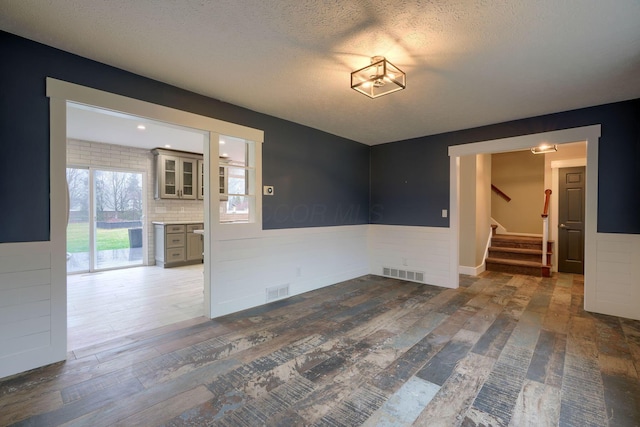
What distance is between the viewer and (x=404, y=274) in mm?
5242

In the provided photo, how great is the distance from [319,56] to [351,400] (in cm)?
265

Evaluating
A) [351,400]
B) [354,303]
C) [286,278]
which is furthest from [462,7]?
[286,278]

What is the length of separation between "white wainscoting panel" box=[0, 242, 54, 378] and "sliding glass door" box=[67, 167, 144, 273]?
4.16m

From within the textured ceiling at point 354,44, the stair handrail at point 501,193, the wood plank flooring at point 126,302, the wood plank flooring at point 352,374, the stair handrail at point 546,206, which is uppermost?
the textured ceiling at point 354,44

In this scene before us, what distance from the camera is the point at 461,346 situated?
2.70 m

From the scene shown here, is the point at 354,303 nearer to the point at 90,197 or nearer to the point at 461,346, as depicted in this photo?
the point at 461,346

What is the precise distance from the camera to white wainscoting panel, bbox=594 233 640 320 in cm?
339

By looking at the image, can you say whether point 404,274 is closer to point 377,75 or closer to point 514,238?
point 514,238

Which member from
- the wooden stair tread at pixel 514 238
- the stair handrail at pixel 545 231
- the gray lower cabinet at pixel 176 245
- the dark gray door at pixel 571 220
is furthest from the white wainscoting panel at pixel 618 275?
the gray lower cabinet at pixel 176 245

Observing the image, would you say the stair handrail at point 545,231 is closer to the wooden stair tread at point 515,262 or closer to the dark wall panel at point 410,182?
the wooden stair tread at point 515,262

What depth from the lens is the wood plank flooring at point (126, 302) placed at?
3084 mm

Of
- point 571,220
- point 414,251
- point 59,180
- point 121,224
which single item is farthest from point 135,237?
point 571,220

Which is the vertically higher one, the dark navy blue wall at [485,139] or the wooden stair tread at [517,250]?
the dark navy blue wall at [485,139]

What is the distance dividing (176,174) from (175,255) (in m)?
1.86
